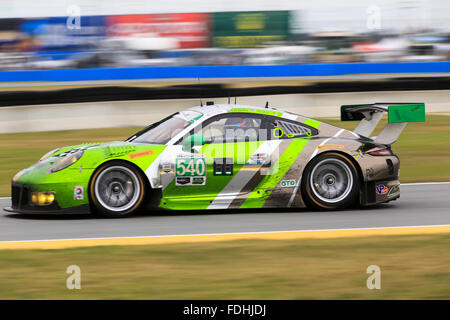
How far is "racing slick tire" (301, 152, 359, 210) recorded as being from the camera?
27.7 feet

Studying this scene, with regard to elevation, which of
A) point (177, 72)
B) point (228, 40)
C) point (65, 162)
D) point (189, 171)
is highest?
point (228, 40)

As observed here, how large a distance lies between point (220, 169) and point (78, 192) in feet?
5.08

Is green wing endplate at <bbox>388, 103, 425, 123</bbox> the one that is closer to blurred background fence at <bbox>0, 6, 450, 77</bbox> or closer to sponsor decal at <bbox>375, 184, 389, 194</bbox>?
sponsor decal at <bbox>375, 184, 389, 194</bbox>

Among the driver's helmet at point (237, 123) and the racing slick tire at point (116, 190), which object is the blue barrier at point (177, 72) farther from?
the racing slick tire at point (116, 190)

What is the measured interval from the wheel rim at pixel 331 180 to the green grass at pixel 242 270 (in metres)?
1.58

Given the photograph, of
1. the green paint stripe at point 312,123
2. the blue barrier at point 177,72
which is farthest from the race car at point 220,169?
the blue barrier at point 177,72

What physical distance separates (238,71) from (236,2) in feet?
13.4

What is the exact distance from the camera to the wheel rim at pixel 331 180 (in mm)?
8469

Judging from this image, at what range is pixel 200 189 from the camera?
8164 mm

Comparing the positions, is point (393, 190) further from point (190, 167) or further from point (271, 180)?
point (190, 167)

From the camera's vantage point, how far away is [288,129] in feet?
28.0

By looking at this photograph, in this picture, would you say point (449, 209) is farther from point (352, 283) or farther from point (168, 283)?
point (168, 283)

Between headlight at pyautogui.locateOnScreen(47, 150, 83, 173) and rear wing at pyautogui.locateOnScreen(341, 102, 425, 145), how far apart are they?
3316mm

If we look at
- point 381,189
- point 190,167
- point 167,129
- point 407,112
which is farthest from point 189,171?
point 407,112
